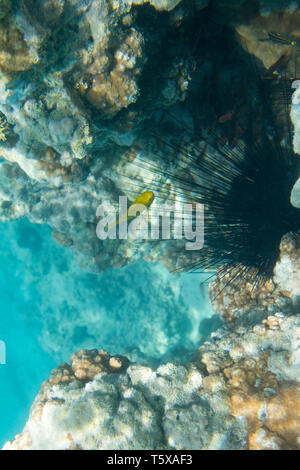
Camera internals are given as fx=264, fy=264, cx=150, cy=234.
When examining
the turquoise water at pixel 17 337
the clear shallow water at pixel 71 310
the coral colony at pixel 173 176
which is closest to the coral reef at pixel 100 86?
the coral colony at pixel 173 176

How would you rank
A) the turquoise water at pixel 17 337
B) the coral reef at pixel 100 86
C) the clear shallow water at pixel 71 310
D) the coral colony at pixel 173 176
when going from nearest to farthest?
1. the coral colony at pixel 173 176
2. the coral reef at pixel 100 86
3. the clear shallow water at pixel 71 310
4. the turquoise water at pixel 17 337

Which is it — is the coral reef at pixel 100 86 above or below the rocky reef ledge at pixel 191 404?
above

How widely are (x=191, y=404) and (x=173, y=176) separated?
113 inches

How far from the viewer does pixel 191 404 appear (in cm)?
292

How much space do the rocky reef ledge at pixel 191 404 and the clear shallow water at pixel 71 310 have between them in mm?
3481

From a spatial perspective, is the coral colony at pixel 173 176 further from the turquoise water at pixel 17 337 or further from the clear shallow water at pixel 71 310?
the turquoise water at pixel 17 337

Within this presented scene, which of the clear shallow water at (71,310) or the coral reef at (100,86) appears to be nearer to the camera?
the coral reef at (100,86)

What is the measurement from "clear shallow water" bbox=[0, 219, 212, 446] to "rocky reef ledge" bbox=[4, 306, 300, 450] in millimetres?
3481

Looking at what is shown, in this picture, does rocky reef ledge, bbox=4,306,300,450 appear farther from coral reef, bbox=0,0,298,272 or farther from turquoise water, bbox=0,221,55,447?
turquoise water, bbox=0,221,55,447

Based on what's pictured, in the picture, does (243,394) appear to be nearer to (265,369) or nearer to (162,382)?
(265,369)

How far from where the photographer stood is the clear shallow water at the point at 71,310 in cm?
738

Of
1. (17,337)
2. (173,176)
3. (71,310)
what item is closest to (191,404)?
(173,176)

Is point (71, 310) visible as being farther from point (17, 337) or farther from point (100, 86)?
point (100, 86)

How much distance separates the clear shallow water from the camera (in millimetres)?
7375
